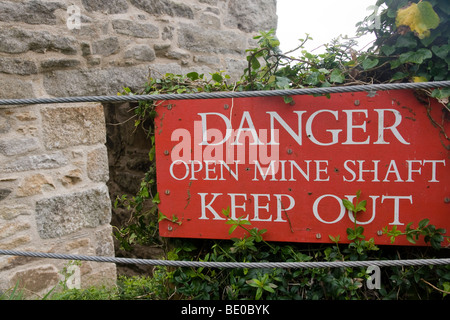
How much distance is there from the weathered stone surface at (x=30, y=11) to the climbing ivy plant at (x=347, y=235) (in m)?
0.84

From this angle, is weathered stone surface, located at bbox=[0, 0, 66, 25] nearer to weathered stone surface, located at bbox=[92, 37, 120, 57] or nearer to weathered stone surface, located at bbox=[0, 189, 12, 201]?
weathered stone surface, located at bbox=[92, 37, 120, 57]

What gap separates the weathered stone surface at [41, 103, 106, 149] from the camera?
2.06m

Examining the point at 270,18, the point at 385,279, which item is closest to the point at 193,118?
the point at 385,279

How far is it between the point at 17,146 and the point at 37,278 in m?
0.72

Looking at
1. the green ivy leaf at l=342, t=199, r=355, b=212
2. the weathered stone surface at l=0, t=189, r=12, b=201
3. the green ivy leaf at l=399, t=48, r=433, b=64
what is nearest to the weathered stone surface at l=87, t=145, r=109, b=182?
the weathered stone surface at l=0, t=189, r=12, b=201

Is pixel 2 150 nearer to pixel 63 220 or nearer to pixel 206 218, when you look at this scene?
pixel 63 220

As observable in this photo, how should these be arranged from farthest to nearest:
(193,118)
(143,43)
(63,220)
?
(143,43) → (63,220) → (193,118)

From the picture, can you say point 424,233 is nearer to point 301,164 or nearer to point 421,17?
point 301,164

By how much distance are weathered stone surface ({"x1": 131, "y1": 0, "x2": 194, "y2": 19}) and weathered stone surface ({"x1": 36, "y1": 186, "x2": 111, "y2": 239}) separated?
1.23 metres

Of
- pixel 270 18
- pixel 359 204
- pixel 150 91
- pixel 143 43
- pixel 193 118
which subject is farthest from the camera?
pixel 270 18

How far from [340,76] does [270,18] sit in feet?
7.02

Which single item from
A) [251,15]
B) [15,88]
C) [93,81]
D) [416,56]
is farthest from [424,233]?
[251,15]

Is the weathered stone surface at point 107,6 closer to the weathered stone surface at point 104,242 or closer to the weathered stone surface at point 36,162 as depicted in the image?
the weathered stone surface at point 36,162

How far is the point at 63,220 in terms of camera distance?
2133 mm
